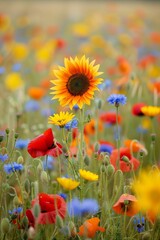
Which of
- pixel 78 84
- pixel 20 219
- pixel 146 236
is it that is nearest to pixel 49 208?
pixel 20 219

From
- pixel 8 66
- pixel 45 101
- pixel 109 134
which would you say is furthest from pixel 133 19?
pixel 109 134

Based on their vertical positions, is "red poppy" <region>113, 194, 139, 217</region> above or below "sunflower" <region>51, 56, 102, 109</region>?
below

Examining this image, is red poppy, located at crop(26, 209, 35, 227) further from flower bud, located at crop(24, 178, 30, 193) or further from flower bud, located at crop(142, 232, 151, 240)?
flower bud, located at crop(142, 232, 151, 240)

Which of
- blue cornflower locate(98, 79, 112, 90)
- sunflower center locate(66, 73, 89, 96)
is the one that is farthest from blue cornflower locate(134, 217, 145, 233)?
blue cornflower locate(98, 79, 112, 90)

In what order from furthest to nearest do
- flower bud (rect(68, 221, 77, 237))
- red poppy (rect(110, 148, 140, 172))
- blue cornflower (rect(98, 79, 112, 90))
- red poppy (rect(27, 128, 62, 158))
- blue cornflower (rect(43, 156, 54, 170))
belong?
1. blue cornflower (rect(98, 79, 112, 90))
2. blue cornflower (rect(43, 156, 54, 170))
3. red poppy (rect(110, 148, 140, 172))
4. red poppy (rect(27, 128, 62, 158))
5. flower bud (rect(68, 221, 77, 237))

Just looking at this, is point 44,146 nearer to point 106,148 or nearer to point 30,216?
point 30,216
